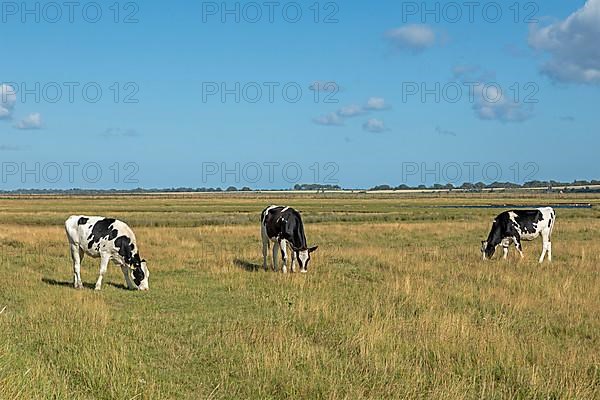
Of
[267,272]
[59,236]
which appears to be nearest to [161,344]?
[267,272]

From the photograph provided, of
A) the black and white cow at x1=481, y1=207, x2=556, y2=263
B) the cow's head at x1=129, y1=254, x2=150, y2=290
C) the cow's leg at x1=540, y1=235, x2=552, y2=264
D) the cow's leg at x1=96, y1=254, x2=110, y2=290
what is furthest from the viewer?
the black and white cow at x1=481, y1=207, x2=556, y2=263

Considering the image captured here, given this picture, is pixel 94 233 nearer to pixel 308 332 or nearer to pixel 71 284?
pixel 71 284

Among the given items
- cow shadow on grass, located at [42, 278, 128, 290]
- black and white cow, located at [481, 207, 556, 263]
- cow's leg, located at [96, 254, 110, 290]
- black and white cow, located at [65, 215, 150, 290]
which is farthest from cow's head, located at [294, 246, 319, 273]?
black and white cow, located at [481, 207, 556, 263]

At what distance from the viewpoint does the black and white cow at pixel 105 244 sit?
15.4m

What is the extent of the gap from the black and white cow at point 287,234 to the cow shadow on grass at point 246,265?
42cm

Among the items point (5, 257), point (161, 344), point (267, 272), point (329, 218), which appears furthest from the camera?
point (329, 218)

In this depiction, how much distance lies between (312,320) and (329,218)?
44.9 metres

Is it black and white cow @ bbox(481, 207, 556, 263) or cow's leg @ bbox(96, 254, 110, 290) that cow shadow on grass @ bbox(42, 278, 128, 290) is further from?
black and white cow @ bbox(481, 207, 556, 263)

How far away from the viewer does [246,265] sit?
20.0 m

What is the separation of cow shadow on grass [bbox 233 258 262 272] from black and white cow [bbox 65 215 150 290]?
13.7ft

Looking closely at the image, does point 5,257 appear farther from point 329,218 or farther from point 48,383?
point 329,218

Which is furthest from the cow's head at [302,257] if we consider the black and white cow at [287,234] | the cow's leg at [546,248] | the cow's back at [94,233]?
the cow's leg at [546,248]

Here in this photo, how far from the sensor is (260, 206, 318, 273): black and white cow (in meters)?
18.0

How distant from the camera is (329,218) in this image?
182 ft
